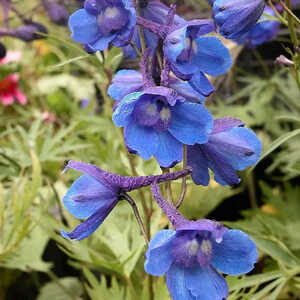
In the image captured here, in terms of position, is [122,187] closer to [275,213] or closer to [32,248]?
[32,248]

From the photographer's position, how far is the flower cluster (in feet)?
1.30

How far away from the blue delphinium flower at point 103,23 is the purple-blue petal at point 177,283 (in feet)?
0.75

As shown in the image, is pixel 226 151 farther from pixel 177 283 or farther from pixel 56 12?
pixel 56 12

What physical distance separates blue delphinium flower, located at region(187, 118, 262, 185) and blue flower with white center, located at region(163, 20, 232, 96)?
0.15 feet

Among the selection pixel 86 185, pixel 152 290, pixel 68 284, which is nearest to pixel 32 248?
pixel 68 284

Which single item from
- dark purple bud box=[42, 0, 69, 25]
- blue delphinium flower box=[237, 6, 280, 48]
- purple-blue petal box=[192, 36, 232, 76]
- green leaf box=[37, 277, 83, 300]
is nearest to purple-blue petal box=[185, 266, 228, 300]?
purple-blue petal box=[192, 36, 232, 76]

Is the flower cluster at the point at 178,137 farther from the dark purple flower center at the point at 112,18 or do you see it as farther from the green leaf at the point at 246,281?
the green leaf at the point at 246,281

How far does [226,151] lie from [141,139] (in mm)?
83

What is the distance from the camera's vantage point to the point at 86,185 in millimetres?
422

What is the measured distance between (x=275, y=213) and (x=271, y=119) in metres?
0.26

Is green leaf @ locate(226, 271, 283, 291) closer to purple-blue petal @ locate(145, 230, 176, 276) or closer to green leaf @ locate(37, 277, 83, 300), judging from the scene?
purple-blue petal @ locate(145, 230, 176, 276)

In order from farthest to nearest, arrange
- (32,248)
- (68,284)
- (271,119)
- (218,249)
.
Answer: (271,119)
(68,284)
(32,248)
(218,249)

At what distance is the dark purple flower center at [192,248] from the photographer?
1.28 ft

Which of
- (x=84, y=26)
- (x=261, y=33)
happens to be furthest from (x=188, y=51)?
(x=261, y=33)
